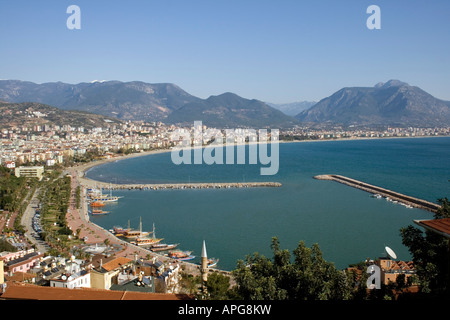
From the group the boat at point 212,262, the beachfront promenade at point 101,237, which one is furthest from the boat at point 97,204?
the boat at point 212,262

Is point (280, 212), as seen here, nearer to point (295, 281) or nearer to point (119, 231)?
point (119, 231)

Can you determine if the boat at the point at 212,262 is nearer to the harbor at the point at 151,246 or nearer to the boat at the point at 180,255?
the harbor at the point at 151,246

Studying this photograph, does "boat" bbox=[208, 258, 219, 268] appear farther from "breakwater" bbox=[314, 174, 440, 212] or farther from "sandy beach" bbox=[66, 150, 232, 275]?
"breakwater" bbox=[314, 174, 440, 212]

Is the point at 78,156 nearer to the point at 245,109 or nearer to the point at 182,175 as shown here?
the point at 182,175
